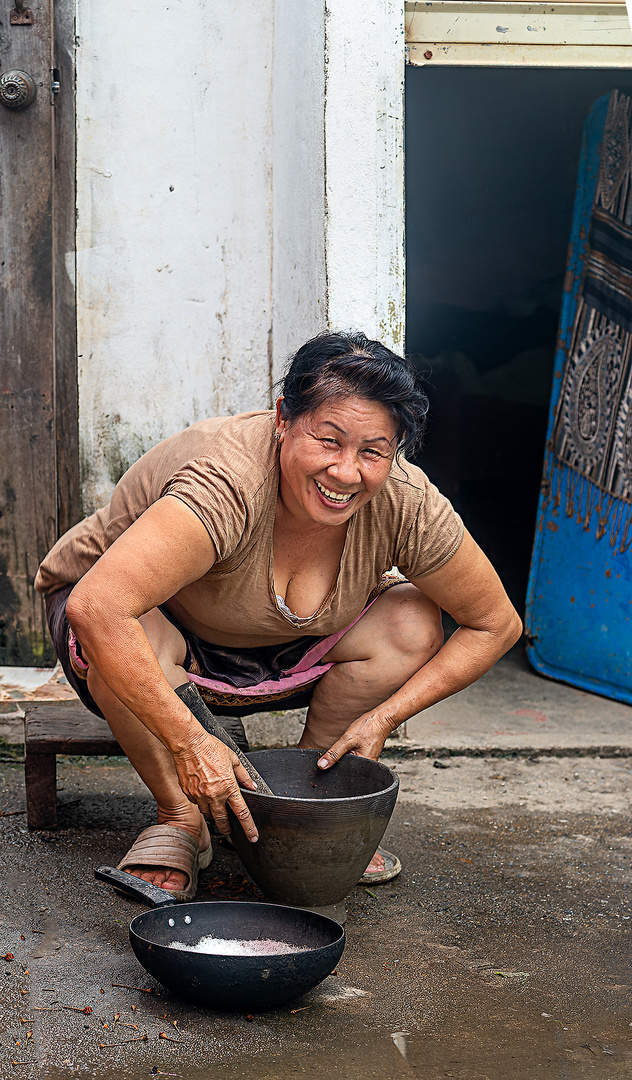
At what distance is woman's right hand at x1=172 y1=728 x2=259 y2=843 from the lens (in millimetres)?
2070

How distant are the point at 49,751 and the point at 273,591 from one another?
89cm

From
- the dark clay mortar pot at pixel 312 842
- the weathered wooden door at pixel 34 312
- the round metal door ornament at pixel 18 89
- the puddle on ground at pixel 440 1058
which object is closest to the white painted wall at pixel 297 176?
the weathered wooden door at pixel 34 312

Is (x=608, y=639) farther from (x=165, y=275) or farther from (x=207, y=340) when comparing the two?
(x=165, y=275)

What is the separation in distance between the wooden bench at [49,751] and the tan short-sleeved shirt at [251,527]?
489mm

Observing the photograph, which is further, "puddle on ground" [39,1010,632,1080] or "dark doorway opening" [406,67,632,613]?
"dark doorway opening" [406,67,632,613]

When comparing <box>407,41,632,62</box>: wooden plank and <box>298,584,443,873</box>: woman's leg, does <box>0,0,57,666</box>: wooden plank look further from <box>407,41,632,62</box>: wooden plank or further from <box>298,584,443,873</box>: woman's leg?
<box>298,584,443,873</box>: woman's leg

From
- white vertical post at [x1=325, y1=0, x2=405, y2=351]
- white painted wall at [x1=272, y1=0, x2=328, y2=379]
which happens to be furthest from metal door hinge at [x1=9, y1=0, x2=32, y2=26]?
white vertical post at [x1=325, y1=0, x2=405, y2=351]

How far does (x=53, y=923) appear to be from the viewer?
87.5 inches

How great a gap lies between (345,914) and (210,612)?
2.49ft

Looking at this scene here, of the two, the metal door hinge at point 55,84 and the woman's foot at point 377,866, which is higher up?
the metal door hinge at point 55,84

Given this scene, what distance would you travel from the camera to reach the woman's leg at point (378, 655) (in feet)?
8.39

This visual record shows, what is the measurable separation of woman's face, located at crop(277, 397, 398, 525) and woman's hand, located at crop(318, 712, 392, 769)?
22.0 inches

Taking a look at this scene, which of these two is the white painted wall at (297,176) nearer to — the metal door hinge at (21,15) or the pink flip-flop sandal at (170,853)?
the metal door hinge at (21,15)

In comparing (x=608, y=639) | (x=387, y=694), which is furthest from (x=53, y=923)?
(x=608, y=639)
